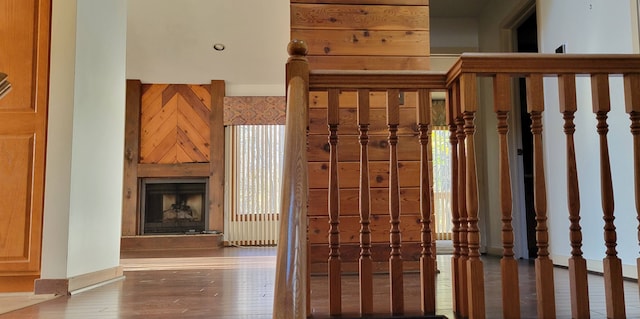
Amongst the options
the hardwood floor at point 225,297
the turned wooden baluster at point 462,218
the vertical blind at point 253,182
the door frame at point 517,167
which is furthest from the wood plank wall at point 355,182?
the vertical blind at point 253,182

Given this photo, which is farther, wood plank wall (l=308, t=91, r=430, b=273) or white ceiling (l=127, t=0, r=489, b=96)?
white ceiling (l=127, t=0, r=489, b=96)

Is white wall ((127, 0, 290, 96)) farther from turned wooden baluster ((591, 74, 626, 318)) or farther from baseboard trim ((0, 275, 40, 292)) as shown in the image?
turned wooden baluster ((591, 74, 626, 318))

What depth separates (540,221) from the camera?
1485mm

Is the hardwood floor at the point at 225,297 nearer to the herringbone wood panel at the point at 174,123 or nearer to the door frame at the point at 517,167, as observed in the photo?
the door frame at the point at 517,167

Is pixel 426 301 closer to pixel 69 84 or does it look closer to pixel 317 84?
pixel 317 84

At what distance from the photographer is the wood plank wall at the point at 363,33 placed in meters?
3.14

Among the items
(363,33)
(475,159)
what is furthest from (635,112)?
(363,33)

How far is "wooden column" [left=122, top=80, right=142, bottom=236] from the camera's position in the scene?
20.9 feet

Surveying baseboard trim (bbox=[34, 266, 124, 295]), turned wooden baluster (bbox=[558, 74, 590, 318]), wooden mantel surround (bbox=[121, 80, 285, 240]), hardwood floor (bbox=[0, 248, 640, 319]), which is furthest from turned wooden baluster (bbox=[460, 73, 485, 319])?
wooden mantel surround (bbox=[121, 80, 285, 240])

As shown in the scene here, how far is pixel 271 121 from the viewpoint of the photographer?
6.68 m

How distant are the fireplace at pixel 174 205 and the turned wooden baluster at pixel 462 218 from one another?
542 centimetres

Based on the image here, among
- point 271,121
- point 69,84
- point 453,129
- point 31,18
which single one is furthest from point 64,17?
point 271,121

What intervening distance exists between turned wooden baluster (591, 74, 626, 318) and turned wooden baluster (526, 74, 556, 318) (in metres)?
0.20

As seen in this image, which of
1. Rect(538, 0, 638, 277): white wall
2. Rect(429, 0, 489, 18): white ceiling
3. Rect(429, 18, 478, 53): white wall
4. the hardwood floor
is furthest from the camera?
Rect(429, 18, 478, 53): white wall
